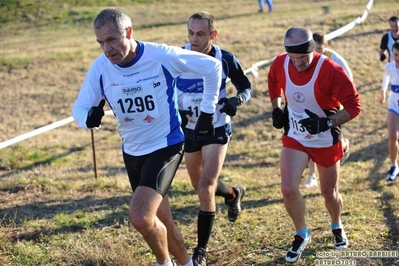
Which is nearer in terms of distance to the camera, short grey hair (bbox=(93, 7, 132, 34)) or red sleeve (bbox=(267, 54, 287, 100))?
short grey hair (bbox=(93, 7, 132, 34))

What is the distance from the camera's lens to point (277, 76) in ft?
18.1

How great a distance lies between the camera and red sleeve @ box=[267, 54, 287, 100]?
17.7ft

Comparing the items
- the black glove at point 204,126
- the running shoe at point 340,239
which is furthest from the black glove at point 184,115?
the running shoe at point 340,239

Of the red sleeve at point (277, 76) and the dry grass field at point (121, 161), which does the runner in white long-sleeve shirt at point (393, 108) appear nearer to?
the dry grass field at point (121, 161)

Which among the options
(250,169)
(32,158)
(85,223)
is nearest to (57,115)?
(32,158)

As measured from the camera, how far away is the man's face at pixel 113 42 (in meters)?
4.32

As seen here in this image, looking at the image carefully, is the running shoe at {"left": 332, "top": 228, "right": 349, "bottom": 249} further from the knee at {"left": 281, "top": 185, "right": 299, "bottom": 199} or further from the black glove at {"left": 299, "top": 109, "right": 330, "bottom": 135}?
the black glove at {"left": 299, "top": 109, "right": 330, "bottom": 135}

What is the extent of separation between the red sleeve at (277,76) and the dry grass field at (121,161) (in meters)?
1.39

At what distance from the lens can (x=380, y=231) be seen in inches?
233

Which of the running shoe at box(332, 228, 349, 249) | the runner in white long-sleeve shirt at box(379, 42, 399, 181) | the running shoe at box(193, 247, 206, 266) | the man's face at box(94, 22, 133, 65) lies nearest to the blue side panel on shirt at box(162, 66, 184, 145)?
the man's face at box(94, 22, 133, 65)

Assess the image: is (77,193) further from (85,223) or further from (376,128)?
(376,128)

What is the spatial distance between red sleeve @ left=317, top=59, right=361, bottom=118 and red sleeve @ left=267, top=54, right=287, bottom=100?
40 cm

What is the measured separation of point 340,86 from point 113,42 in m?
1.89

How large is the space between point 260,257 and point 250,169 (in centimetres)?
463
